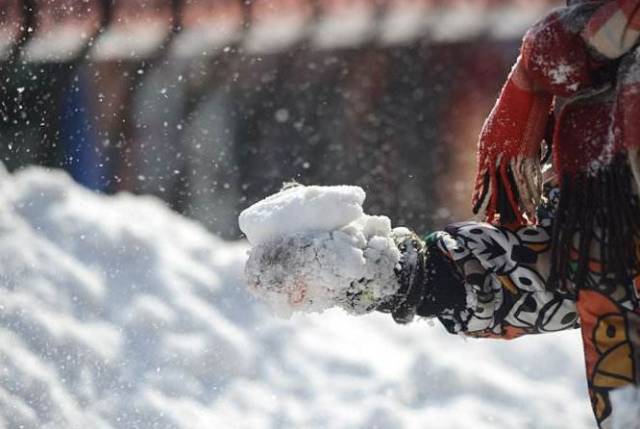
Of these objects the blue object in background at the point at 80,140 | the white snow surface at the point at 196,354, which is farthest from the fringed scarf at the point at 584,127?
the blue object in background at the point at 80,140

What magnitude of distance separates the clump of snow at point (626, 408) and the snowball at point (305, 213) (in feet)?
1.10

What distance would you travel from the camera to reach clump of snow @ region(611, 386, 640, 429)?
0.94 metres

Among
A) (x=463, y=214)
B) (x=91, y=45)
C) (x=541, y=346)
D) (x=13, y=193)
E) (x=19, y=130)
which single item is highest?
(x=91, y=45)

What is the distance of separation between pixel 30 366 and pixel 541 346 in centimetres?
100

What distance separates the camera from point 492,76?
2676mm

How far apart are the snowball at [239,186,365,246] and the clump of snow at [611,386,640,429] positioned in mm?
337

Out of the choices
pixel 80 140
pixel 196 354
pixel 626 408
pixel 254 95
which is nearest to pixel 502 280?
pixel 626 408

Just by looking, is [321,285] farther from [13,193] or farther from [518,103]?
[13,193]

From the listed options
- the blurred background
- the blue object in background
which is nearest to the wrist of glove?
the blurred background

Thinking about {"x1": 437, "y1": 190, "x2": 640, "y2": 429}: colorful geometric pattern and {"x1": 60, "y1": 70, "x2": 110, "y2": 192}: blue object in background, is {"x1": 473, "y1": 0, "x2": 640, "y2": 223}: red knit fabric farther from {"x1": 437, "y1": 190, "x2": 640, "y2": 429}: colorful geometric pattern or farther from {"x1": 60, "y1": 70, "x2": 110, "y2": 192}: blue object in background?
{"x1": 60, "y1": 70, "x2": 110, "y2": 192}: blue object in background

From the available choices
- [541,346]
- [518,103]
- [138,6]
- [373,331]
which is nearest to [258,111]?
[138,6]

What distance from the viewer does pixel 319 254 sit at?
0.97 meters

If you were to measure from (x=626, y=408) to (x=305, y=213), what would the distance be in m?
0.39

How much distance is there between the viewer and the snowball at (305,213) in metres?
1.01
